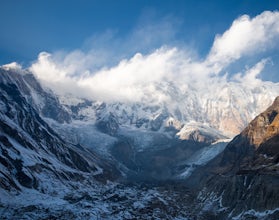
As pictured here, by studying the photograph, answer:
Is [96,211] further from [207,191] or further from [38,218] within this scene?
[207,191]

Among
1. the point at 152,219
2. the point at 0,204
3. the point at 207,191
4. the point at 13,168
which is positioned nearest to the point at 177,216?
the point at 152,219

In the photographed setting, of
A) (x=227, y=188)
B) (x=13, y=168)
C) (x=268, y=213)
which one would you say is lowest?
(x=268, y=213)

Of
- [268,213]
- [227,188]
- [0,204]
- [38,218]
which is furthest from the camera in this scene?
[227,188]

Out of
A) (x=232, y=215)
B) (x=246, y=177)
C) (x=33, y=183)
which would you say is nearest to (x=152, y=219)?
(x=232, y=215)

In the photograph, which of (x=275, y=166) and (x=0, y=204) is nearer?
(x=0, y=204)

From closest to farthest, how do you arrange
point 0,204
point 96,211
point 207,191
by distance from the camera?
point 0,204
point 96,211
point 207,191

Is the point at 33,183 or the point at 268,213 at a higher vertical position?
the point at 33,183

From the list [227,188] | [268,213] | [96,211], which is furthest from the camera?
[227,188]

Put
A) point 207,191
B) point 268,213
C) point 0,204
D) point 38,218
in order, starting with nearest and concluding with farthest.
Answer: point 268,213
point 38,218
point 0,204
point 207,191

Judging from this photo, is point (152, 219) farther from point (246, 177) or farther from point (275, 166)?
point (275, 166)
